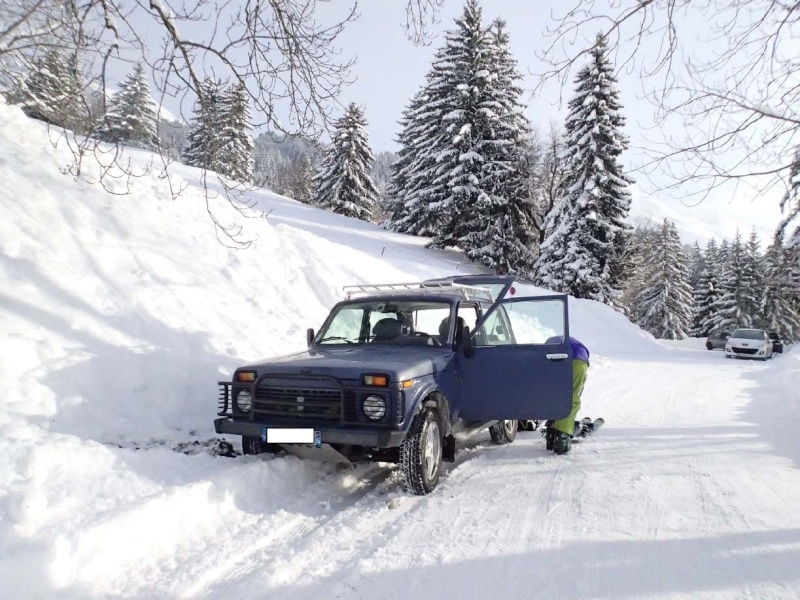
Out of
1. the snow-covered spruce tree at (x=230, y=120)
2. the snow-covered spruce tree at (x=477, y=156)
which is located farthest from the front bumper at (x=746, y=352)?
the snow-covered spruce tree at (x=230, y=120)

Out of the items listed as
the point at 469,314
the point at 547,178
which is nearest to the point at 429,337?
the point at 469,314

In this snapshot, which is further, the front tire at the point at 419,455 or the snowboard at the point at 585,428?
the snowboard at the point at 585,428

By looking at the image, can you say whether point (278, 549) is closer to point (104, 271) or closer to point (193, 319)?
point (193, 319)

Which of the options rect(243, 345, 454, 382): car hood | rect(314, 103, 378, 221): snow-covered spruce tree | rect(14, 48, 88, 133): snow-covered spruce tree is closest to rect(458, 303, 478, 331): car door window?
rect(243, 345, 454, 382): car hood

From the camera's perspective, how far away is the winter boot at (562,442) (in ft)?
19.8

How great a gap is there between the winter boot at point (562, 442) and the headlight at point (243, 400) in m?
3.32

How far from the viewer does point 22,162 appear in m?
8.86

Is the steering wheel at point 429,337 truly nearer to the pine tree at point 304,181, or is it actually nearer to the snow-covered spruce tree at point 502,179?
the snow-covered spruce tree at point 502,179

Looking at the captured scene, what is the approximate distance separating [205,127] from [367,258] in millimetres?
12033

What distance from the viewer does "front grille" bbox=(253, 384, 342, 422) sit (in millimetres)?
4648

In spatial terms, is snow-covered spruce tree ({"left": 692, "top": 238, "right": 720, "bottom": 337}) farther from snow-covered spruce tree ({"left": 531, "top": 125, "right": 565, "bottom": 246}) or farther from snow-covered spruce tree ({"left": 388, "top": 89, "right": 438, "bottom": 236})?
snow-covered spruce tree ({"left": 388, "top": 89, "right": 438, "bottom": 236})

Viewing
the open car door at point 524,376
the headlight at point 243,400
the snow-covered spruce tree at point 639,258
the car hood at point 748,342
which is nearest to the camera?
the headlight at point 243,400

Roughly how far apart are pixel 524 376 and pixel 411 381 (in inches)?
58.4

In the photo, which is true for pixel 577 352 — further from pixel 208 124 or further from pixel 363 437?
pixel 208 124
